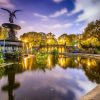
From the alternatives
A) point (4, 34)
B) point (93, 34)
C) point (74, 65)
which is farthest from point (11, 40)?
point (4, 34)

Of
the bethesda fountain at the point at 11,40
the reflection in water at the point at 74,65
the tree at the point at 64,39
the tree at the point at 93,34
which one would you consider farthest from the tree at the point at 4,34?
the tree at the point at 64,39

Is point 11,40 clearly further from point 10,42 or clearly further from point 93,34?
point 93,34

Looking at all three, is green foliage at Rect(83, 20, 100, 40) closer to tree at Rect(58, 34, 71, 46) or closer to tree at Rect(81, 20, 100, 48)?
tree at Rect(81, 20, 100, 48)

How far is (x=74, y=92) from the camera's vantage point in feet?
39.1

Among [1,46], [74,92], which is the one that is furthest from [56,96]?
[1,46]

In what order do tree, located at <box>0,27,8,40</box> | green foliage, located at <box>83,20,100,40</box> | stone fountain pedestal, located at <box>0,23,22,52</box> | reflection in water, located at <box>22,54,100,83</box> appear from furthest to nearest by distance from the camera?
1. tree, located at <box>0,27,8,40</box>
2. green foliage, located at <box>83,20,100,40</box>
3. stone fountain pedestal, located at <box>0,23,22,52</box>
4. reflection in water, located at <box>22,54,100,83</box>

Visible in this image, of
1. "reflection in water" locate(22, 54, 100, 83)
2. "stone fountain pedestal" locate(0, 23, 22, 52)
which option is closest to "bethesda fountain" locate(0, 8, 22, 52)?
"stone fountain pedestal" locate(0, 23, 22, 52)

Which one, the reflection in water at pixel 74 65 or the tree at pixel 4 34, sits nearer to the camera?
the reflection in water at pixel 74 65

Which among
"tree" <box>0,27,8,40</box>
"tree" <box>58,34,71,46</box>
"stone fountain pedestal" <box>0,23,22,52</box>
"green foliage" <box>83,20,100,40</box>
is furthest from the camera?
"tree" <box>58,34,71,46</box>

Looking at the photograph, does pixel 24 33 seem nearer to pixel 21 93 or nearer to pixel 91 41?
pixel 91 41

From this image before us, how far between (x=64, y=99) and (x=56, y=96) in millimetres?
685

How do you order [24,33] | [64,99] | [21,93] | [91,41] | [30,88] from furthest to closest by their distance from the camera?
[24,33] → [91,41] → [30,88] → [21,93] → [64,99]

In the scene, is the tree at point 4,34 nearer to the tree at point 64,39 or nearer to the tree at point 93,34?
the tree at point 93,34

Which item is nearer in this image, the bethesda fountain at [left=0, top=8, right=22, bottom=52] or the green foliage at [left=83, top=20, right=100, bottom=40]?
the bethesda fountain at [left=0, top=8, right=22, bottom=52]
